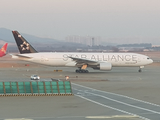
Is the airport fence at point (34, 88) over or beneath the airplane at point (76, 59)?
beneath

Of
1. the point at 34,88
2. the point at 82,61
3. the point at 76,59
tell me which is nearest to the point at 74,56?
the point at 76,59

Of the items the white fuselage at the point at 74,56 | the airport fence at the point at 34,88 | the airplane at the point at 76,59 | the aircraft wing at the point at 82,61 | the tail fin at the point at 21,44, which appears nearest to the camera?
the airport fence at the point at 34,88

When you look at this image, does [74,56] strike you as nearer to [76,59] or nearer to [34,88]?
[76,59]

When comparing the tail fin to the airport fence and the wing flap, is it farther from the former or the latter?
the airport fence

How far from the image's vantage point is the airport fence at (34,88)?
97.4ft

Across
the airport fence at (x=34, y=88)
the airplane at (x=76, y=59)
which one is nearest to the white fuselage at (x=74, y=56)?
the airplane at (x=76, y=59)

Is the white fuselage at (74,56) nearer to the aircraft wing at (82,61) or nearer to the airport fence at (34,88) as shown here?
the aircraft wing at (82,61)

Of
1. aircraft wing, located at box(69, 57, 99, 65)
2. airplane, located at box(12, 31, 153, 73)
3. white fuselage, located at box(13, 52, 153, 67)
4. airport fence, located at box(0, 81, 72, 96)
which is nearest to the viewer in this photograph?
airport fence, located at box(0, 81, 72, 96)

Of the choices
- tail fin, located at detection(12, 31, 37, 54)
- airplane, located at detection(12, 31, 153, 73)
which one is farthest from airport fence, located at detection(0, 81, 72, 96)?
tail fin, located at detection(12, 31, 37, 54)

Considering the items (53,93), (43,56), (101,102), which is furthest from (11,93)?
(43,56)

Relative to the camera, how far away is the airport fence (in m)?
29.7

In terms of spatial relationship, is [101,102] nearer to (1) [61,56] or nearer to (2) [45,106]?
(2) [45,106]

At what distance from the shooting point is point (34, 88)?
99.3 ft

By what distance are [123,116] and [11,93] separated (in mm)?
12588
